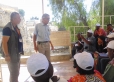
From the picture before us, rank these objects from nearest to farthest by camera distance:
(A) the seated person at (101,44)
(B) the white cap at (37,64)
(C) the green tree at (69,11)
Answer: (B) the white cap at (37,64), (A) the seated person at (101,44), (C) the green tree at (69,11)

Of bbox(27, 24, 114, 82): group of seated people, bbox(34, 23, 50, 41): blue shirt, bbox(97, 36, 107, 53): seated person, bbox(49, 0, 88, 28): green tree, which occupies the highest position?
bbox(49, 0, 88, 28): green tree

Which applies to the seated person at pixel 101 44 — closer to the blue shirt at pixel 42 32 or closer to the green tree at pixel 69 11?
the blue shirt at pixel 42 32

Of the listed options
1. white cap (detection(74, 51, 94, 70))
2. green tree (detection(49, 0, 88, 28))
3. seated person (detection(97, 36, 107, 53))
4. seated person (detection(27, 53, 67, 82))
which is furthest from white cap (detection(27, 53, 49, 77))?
green tree (detection(49, 0, 88, 28))

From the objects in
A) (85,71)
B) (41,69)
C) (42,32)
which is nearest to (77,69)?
(85,71)

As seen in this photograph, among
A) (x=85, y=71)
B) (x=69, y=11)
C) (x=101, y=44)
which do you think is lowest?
(x=101, y=44)

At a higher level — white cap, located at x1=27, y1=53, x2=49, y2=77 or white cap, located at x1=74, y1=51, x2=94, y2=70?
white cap, located at x1=27, y1=53, x2=49, y2=77

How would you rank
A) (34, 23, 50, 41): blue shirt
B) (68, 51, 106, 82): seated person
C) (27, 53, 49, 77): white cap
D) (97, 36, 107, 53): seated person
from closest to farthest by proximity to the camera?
(27, 53, 49, 77): white cap, (68, 51, 106, 82): seated person, (34, 23, 50, 41): blue shirt, (97, 36, 107, 53): seated person

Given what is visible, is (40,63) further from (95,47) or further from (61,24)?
(61,24)

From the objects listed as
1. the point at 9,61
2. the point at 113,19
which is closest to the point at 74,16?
the point at 113,19

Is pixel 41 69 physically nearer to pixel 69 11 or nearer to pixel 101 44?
pixel 101 44

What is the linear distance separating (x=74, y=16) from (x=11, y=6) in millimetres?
2300

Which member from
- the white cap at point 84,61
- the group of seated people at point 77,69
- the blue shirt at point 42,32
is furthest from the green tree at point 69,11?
the white cap at point 84,61

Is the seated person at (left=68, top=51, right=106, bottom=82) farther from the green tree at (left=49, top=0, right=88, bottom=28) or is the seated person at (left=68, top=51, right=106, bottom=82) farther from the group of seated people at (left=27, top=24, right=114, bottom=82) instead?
the green tree at (left=49, top=0, right=88, bottom=28)

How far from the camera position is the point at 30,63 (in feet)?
3.20
